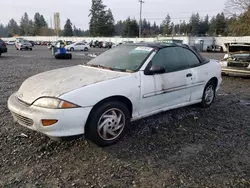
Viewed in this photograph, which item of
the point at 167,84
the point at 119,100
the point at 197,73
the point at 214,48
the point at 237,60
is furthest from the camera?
the point at 214,48

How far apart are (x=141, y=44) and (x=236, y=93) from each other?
3923 millimetres

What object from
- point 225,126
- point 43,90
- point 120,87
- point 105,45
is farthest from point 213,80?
point 105,45

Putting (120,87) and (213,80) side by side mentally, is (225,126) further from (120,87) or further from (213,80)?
(120,87)

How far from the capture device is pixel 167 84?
3865 mm

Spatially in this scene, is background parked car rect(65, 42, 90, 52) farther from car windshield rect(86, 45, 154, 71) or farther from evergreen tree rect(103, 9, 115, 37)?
evergreen tree rect(103, 9, 115, 37)

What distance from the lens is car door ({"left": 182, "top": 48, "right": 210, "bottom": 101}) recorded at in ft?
14.8

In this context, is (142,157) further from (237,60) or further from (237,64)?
(237,60)

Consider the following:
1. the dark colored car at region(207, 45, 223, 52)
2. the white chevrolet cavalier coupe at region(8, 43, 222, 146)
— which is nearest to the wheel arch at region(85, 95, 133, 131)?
the white chevrolet cavalier coupe at region(8, 43, 222, 146)

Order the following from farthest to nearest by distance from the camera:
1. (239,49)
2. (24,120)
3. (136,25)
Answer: (136,25) < (239,49) < (24,120)

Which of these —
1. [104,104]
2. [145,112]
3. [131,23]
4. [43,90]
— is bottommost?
[145,112]

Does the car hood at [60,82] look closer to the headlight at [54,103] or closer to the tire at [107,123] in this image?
the headlight at [54,103]

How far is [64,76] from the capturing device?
11.6 ft

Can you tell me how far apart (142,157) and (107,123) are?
0.67 metres

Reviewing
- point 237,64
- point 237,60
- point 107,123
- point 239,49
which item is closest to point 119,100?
point 107,123
